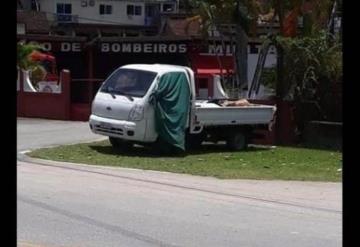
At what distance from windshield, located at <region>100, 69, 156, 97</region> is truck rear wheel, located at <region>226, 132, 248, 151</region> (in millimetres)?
2655

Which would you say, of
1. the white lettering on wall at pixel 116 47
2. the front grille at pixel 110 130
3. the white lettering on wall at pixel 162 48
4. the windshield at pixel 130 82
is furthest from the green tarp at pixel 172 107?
the white lettering on wall at pixel 116 47

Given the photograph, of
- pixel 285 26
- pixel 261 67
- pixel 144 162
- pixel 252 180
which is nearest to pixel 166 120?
pixel 144 162

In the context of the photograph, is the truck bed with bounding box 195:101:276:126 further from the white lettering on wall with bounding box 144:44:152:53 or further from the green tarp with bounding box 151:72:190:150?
the white lettering on wall with bounding box 144:44:152:53

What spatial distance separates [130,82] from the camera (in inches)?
712

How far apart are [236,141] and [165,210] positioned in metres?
9.23

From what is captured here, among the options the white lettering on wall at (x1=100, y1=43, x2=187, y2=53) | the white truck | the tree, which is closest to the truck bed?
the white truck

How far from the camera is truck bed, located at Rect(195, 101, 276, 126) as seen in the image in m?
18.3

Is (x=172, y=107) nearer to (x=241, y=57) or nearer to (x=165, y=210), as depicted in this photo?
(x=165, y=210)

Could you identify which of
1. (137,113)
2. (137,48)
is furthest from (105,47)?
(137,113)

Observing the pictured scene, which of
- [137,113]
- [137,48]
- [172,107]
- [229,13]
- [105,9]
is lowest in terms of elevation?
[137,113]

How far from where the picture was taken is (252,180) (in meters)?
14.0

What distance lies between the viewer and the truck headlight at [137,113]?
17281 mm

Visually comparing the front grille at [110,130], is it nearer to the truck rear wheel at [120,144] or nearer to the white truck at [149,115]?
the white truck at [149,115]

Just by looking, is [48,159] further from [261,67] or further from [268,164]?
[261,67]
